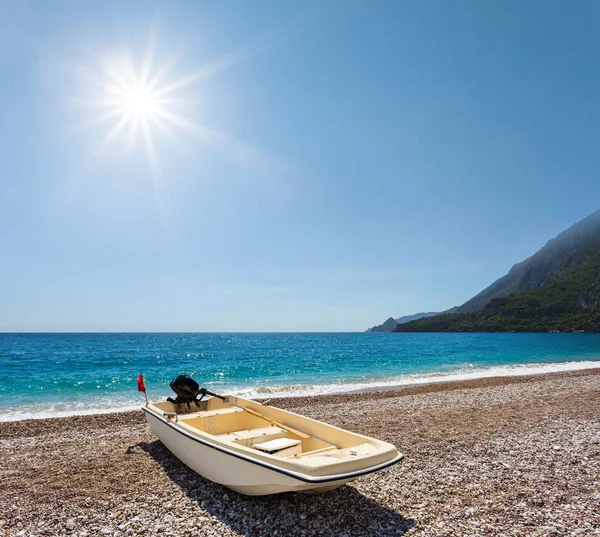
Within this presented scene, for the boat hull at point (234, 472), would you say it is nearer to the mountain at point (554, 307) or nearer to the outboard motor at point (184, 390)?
the outboard motor at point (184, 390)

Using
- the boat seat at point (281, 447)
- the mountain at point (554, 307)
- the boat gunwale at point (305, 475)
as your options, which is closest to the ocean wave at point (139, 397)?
the boat seat at point (281, 447)

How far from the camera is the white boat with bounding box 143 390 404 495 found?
15.9 ft

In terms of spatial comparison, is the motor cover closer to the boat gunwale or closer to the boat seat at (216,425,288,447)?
the boat seat at (216,425,288,447)

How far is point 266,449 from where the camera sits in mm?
6215

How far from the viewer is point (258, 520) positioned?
516 centimetres

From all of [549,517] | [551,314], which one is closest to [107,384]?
[549,517]

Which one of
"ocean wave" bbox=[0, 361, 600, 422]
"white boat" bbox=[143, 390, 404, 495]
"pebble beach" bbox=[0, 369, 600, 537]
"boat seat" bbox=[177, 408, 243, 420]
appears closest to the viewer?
"white boat" bbox=[143, 390, 404, 495]

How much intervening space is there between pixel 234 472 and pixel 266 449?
29.0 inches

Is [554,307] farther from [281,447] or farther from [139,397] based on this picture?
[281,447]

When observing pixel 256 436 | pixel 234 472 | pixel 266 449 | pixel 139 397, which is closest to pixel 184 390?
pixel 256 436

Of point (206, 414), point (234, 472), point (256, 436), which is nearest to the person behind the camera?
point (234, 472)

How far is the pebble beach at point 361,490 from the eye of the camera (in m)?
5.03

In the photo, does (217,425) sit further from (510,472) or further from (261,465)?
(510,472)

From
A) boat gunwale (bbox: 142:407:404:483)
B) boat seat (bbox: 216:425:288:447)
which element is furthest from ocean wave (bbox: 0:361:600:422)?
boat gunwale (bbox: 142:407:404:483)
